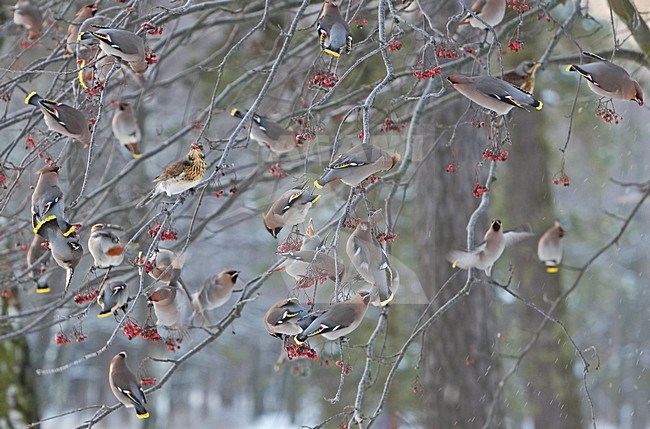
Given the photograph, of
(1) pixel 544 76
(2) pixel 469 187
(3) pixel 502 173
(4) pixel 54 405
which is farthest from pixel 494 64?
(4) pixel 54 405

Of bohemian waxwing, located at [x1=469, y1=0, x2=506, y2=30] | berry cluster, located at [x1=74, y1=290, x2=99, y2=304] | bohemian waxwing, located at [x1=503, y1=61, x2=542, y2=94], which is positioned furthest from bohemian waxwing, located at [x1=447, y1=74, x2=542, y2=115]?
berry cluster, located at [x1=74, y1=290, x2=99, y2=304]

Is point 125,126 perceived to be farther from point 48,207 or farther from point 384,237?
point 384,237

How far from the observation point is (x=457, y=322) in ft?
23.5

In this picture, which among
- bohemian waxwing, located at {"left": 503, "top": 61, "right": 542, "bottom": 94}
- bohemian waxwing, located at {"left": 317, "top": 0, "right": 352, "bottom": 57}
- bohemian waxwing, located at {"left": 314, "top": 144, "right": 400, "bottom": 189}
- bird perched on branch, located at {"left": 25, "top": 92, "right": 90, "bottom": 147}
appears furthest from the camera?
bohemian waxwing, located at {"left": 503, "top": 61, "right": 542, "bottom": 94}

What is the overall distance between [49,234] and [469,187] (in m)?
4.25

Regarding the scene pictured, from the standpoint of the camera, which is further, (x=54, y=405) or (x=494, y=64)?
(x=54, y=405)

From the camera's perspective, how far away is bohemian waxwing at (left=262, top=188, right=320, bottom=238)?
3.91 meters

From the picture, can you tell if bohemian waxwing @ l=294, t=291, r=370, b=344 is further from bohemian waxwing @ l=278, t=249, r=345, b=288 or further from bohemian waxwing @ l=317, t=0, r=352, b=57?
bohemian waxwing @ l=317, t=0, r=352, b=57

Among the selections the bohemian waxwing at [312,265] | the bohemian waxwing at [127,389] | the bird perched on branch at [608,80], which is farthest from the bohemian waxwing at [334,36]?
the bohemian waxwing at [127,389]

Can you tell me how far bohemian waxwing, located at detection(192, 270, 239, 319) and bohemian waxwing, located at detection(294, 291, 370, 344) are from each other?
→ 1.06 metres

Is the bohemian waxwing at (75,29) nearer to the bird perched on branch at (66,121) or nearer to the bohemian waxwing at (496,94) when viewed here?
the bird perched on branch at (66,121)

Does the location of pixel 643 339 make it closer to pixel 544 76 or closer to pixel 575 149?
pixel 575 149

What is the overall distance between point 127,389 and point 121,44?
1.58m

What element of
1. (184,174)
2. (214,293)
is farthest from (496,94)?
(214,293)
